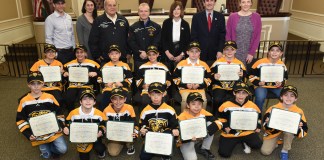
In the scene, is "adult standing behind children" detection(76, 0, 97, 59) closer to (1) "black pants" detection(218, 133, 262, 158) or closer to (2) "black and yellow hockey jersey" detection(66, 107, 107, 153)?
(2) "black and yellow hockey jersey" detection(66, 107, 107, 153)

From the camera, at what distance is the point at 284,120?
3.12 m

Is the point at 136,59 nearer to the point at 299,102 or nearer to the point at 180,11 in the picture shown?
the point at 180,11

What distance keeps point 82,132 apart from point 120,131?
0.43 meters

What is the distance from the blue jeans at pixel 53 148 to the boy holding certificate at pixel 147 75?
3.73ft

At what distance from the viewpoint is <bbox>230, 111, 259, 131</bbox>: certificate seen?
3213 mm

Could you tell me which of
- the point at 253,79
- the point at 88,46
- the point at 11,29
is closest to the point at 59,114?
the point at 88,46

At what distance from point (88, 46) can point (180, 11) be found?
171 cm

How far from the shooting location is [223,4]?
8570 mm

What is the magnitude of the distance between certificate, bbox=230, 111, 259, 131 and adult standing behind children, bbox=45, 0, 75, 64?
3.01 metres

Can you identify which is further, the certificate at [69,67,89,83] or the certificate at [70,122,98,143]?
the certificate at [69,67,89,83]

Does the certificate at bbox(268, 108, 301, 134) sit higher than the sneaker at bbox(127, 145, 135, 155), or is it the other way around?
the certificate at bbox(268, 108, 301, 134)

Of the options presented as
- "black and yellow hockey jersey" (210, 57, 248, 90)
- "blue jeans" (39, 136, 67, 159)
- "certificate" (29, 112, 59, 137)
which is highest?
"black and yellow hockey jersey" (210, 57, 248, 90)

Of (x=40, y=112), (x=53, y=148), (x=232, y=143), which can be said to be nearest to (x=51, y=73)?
(x=40, y=112)

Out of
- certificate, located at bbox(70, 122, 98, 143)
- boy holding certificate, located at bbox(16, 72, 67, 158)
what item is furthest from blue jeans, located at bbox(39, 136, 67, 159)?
certificate, located at bbox(70, 122, 98, 143)
